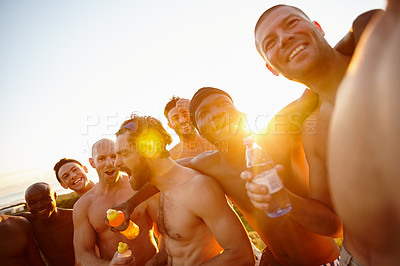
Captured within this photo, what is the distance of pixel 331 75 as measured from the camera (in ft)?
6.97

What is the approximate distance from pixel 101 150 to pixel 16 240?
289 centimetres

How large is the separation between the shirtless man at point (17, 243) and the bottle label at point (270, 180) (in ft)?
20.2

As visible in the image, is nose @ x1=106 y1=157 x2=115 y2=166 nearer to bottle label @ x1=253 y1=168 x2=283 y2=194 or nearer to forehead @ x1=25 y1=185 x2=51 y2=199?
forehead @ x1=25 y1=185 x2=51 y2=199

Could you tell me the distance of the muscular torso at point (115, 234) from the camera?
4305 mm

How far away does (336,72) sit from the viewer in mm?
2131

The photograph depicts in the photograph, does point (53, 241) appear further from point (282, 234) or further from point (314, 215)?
point (314, 215)

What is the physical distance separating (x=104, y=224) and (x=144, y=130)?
2.32m

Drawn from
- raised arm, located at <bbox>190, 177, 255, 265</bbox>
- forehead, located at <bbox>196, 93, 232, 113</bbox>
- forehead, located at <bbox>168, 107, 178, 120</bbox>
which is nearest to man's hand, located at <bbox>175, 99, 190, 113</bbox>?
forehead, located at <bbox>168, 107, 178, 120</bbox>

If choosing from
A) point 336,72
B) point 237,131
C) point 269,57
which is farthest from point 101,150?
point 336,72

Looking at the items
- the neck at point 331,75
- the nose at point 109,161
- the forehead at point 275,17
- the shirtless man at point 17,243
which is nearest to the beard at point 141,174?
the nose at point 109,161

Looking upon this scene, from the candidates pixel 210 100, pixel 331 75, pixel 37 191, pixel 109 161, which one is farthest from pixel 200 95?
pixel 37 191

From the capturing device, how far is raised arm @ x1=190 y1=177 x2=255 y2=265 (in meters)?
2.55

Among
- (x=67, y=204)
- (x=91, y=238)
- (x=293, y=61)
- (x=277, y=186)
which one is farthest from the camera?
(x=67, y=204)

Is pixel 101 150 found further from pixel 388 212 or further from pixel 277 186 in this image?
pixel 388 212
